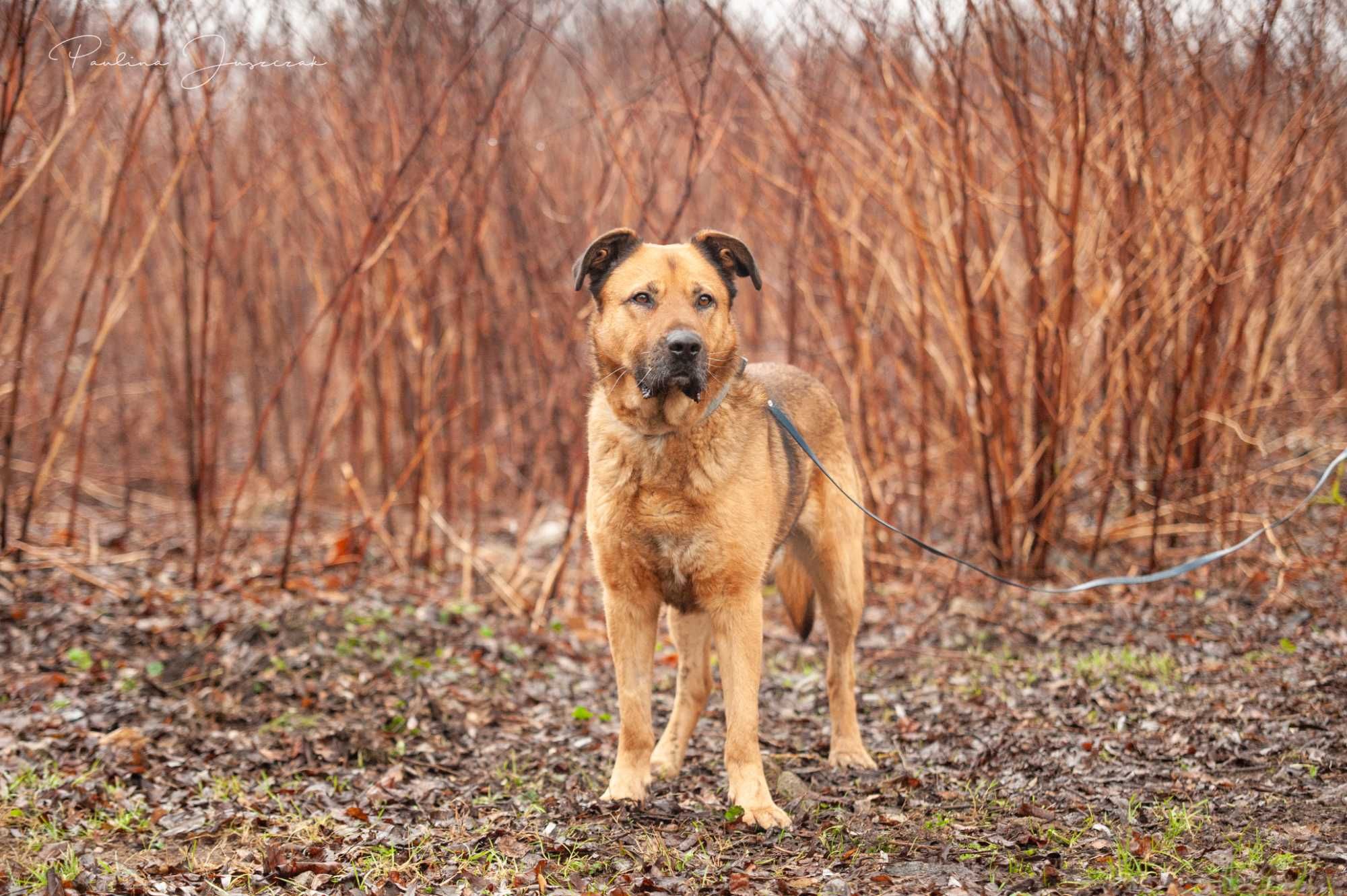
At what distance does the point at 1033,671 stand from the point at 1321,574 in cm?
230

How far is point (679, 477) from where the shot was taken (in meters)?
4.11

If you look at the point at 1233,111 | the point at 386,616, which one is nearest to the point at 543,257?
the point at 386,616

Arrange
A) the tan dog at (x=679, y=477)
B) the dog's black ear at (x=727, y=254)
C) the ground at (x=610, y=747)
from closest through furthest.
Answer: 1. the ground at (x=610, y=747)
2. the tan dog at (x=679, y=477)
3. the dog's black ear at (x=727, y=254)

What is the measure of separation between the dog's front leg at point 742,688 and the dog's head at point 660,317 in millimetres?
803

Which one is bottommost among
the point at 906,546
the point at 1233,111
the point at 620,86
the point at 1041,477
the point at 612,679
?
the point at 612,679

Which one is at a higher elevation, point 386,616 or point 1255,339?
point 1255,339

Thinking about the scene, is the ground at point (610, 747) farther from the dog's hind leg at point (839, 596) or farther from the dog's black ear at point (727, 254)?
the dog's black ear at point (727, 254)

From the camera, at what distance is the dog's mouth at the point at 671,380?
395 centimetres

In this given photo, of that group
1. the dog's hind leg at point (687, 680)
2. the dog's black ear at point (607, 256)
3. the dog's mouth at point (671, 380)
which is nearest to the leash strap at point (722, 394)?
the dog's mouth at point (671, 380)

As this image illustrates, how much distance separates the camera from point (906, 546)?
27.2 ft

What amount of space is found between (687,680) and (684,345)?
64.0 inches

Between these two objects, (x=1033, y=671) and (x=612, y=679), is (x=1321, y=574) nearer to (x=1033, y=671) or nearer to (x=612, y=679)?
(x=1033, y=671)

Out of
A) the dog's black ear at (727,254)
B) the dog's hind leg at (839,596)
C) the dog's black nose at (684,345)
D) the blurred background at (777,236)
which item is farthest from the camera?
the blurred background at (777,236)

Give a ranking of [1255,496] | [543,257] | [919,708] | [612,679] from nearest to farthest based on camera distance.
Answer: [919,708] < [612,679] < [1255,496] < [543,257]
